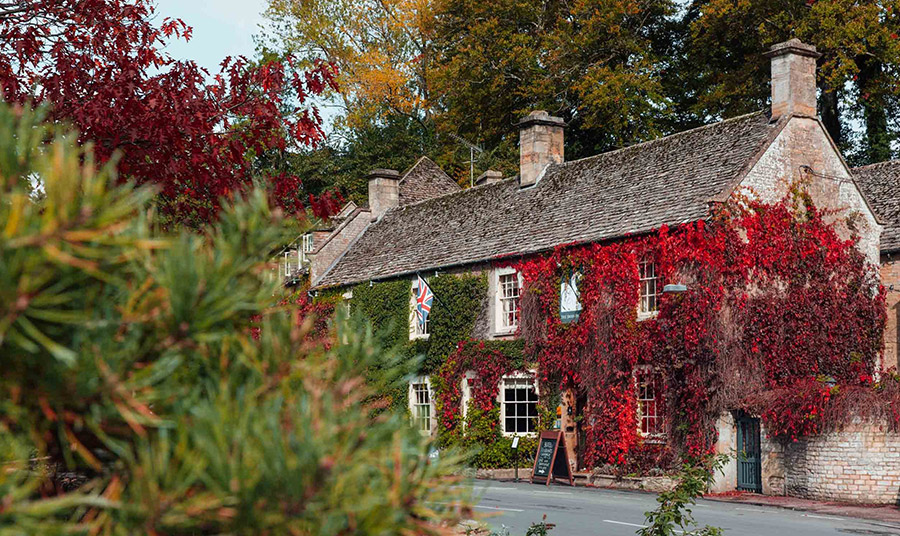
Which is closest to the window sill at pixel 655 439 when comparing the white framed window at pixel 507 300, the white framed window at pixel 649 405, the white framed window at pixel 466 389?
the white framed window at pixel 649 405

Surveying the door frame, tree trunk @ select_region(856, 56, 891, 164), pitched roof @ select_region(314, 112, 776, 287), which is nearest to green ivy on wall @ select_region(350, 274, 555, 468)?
pitched roof @ select_region(314, 112, 776, 287)

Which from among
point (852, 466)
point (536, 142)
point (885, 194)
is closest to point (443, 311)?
point (536, 142)

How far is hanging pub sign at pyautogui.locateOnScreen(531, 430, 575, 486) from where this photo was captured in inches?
977

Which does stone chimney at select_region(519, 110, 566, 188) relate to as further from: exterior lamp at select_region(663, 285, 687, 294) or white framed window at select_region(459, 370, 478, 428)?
exterior lamp at select_region(663, 285, 687, 294)

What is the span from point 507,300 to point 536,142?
232 inches

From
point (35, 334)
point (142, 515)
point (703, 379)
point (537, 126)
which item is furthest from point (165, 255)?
point (537, 126)

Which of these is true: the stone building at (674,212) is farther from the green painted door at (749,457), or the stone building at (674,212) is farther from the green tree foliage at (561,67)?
the green tree foliage at (561,67)

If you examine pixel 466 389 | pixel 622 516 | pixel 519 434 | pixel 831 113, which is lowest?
pixel 622 516

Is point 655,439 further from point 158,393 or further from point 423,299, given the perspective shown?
point 158,393

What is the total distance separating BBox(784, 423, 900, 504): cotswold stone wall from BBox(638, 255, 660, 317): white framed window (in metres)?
4.90

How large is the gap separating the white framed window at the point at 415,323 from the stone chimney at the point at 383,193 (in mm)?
8602

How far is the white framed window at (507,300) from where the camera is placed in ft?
91.2

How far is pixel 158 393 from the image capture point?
251 centimetres

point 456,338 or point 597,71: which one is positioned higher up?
point 597,71
